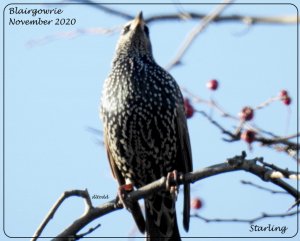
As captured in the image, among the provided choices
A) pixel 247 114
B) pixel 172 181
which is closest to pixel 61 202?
pixel 172 181

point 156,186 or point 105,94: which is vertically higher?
point 105,94

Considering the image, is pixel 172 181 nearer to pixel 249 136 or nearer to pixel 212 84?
pixel 212 84

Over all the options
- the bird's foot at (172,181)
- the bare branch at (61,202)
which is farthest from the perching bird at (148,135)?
the bare branch at (61,202)

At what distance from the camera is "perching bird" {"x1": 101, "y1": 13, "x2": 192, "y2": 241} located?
233 inches

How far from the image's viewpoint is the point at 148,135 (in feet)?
19.4

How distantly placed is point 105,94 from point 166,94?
563 millimetres

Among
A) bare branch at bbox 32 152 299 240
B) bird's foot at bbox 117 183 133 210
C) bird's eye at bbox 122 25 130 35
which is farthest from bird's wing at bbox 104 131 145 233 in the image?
bird's eye at bbox 122 25 130 35

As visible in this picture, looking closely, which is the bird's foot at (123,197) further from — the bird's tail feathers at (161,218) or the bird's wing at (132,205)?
the bird's tail feathers at (161,218)

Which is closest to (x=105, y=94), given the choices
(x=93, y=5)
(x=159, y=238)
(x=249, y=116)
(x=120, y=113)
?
(x=120, y=113)

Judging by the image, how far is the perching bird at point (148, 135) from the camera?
5.91 metres

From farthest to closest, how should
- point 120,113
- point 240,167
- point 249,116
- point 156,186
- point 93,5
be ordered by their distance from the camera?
point 120,113
point 156,186
point 240,167
point 249,116
point 93,5

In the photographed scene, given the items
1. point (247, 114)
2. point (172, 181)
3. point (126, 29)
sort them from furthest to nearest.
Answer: point (126, 29) → point (172, 181) → point (247, 114)

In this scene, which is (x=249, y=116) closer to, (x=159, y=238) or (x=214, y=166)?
(x=214, y=166)

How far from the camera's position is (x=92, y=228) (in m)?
4.38
